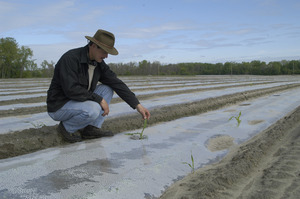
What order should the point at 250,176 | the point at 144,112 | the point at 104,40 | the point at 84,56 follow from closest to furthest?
the point at 250,176, the point at 104,40, the point at 84,56, the point at 144,112

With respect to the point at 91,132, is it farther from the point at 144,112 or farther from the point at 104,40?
the point at 104,40

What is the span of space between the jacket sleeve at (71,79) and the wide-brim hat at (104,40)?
253 mm

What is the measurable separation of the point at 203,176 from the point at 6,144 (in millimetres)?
1716

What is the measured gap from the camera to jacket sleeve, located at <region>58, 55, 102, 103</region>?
2.20m

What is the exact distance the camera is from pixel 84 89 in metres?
2.29

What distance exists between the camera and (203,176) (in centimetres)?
175

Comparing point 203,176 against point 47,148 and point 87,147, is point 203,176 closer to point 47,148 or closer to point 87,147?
point 87,147

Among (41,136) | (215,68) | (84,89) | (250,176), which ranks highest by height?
(215,68)

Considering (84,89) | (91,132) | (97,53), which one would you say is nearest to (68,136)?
(91,132)

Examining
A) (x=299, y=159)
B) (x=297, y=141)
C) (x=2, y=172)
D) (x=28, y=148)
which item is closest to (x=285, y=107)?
(x=297, y=141)

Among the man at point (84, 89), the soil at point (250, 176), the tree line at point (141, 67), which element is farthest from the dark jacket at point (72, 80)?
the tree line at point (141, 67)

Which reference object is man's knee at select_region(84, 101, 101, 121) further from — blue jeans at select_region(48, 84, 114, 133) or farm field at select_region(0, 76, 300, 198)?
farm field at select_region(0, 76, 300, 198)

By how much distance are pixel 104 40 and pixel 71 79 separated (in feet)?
1.41

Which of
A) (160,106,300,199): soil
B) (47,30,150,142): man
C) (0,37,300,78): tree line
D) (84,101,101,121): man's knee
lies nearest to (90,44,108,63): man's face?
(47,30,150,142): man
